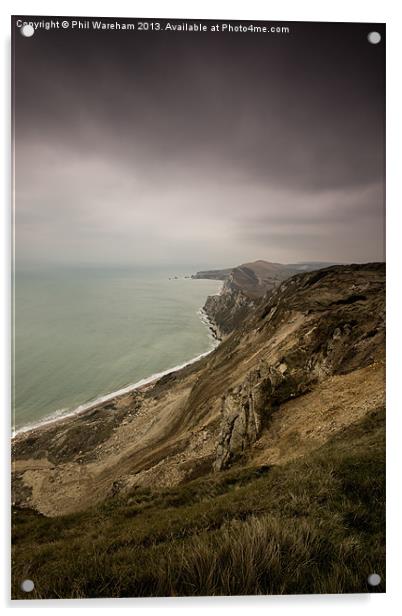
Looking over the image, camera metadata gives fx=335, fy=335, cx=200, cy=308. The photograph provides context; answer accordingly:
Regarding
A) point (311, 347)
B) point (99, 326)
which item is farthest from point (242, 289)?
point (99, 326)

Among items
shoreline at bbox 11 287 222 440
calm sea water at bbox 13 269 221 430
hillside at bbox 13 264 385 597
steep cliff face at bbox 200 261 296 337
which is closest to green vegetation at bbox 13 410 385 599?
hillside at bbox 13 264 385 597

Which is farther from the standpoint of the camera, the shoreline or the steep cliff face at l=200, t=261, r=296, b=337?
the steep cliff face at l=200, t=261, r=296, b=337

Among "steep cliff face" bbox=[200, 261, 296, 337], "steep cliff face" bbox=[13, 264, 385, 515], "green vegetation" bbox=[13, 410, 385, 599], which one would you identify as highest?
"steep cliff face" bbox=[200, 261, 296, 337]

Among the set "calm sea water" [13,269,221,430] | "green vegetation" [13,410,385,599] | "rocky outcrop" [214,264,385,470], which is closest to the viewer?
"green vegetation" [13,410,385,599]

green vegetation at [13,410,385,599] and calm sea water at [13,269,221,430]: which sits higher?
calm sea water at [13,269,221,430]

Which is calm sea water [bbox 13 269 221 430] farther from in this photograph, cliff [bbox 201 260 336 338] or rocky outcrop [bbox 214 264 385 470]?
rocky outcrop [bbox 214 264 385 470]

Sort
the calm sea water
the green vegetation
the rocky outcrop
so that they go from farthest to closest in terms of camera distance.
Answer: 1. the rocky outcrop
2. the calm sea water
3. the green vegetation

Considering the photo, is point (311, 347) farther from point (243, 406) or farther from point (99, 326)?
point (99, 326)
